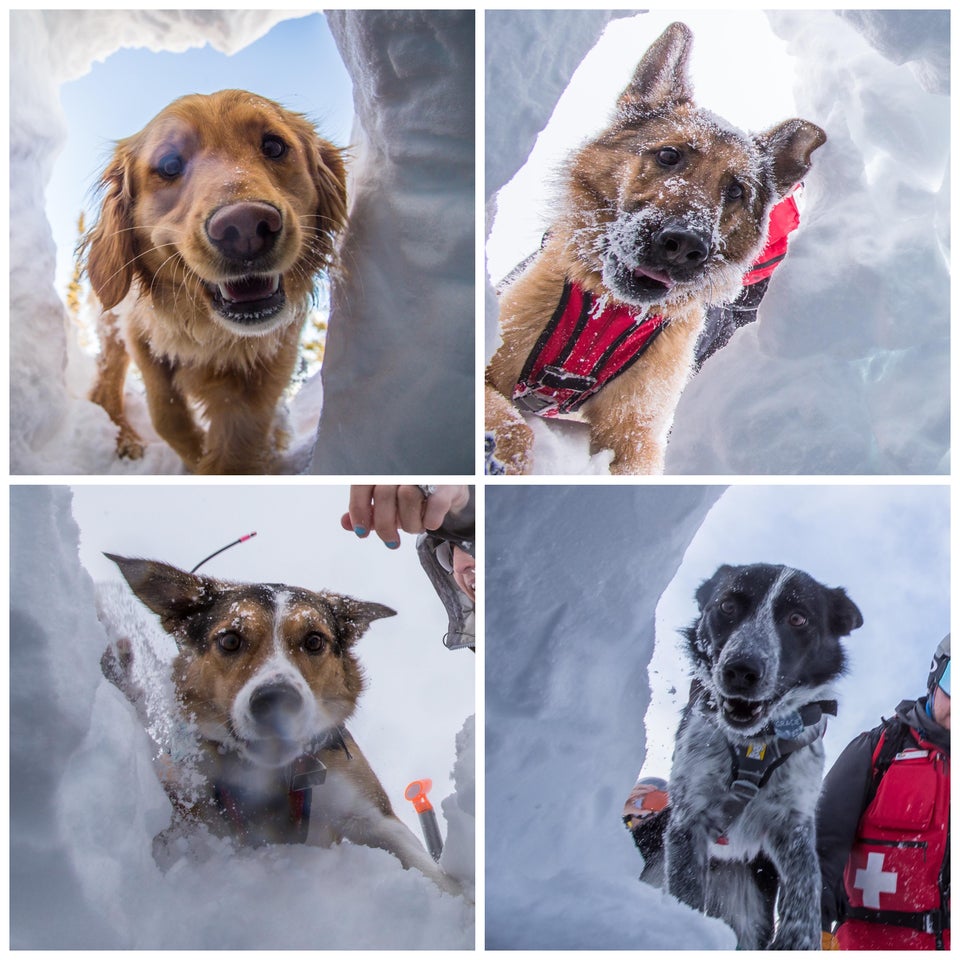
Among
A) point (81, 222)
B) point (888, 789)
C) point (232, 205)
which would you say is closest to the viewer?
point (232, 205)

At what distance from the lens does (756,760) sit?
209 centimetres

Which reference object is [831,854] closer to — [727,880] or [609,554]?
[727,880]

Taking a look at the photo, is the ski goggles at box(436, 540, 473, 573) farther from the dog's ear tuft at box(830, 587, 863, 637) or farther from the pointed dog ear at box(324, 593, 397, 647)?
the dog's ear tuft at box(830, 587, 863, 637)

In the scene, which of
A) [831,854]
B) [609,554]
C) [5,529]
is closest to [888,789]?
[831,854]

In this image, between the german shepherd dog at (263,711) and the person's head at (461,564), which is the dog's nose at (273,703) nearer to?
the german shepherd dog at (263,711)

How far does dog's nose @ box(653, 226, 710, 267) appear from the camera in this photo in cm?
193

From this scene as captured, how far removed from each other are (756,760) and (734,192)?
1223 millimetres

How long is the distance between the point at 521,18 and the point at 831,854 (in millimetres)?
1952

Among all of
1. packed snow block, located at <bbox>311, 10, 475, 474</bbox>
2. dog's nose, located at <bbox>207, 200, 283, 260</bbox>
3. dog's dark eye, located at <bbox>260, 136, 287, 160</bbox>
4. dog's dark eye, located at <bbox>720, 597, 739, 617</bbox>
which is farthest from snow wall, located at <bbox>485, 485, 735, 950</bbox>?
dog's dark eye, located at <bbox>260, 136, 287, 160</bbox>

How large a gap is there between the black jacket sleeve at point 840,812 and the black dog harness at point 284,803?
1.09m

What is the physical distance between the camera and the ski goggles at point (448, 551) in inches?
84.2

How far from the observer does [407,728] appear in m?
2.10

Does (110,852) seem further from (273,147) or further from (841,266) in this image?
(841,266)

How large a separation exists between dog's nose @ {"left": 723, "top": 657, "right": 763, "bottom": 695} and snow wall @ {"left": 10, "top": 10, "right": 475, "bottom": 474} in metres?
0.75
